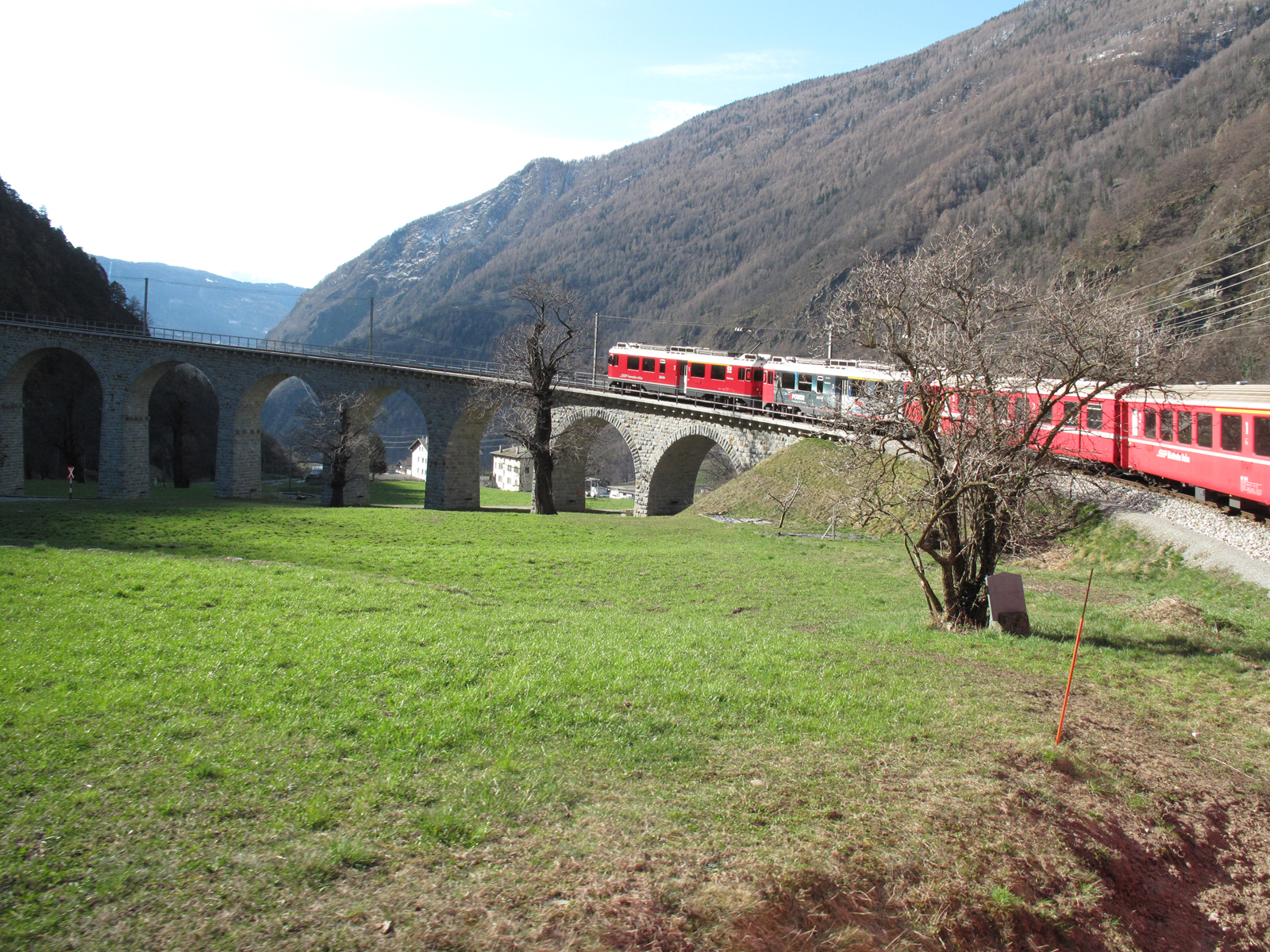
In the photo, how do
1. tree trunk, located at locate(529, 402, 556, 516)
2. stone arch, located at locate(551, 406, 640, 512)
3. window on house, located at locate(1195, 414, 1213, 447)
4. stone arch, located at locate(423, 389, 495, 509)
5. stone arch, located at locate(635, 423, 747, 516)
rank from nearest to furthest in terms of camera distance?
window on house, located at locate(1195, 414, 1213, 447) < tree trunk, located at locate(529, 402, 556, 516) < stone arch, located at locate(635, 423, 747, 516) < stone arch, located at locate(551, 406, 640, 512) < stone arch, located at locate(423, 389, 495, 509)

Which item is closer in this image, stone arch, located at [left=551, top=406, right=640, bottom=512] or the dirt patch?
the dirt patch


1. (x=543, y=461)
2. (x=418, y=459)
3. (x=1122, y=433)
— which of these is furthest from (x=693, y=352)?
(x=418, y=459)

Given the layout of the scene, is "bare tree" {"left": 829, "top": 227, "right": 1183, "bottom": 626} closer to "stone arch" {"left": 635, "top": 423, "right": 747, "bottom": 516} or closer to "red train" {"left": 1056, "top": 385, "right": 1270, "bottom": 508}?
"red train" {"left": 1056, "top": 385, "right": 1270, "bottom": 508}

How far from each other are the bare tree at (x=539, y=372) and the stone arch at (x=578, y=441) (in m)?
1.53

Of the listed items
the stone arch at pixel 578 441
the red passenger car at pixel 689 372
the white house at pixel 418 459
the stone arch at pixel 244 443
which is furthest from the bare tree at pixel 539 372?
the white house at pixel 418 459

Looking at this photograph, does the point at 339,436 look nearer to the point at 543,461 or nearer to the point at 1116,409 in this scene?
the point at 543,461

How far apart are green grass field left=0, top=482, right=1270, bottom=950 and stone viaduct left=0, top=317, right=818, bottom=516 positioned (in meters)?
22.5

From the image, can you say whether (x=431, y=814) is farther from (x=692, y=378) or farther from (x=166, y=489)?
(x=166, y=489)

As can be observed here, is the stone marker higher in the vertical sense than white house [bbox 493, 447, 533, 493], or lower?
lower

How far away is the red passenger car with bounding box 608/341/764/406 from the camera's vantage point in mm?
35188

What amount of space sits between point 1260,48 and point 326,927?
113391mm

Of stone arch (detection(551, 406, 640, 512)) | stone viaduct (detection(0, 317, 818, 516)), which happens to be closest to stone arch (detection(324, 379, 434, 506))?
stone viaduct (detection(0, 317, 818, 516))

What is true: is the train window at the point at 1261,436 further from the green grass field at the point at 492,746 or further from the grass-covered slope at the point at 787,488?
the grass-covered slope at the point at 787,488

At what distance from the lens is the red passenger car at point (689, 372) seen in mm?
35188
